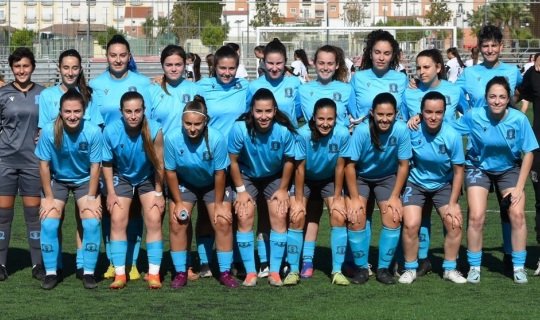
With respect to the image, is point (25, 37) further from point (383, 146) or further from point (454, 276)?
point (454, 276)

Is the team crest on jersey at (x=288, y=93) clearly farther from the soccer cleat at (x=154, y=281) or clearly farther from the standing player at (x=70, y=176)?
the soccer cleat at (x=154, y=281)

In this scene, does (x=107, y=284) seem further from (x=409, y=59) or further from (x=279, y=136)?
(x=409, y=59)

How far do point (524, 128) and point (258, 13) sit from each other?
78.1 ft

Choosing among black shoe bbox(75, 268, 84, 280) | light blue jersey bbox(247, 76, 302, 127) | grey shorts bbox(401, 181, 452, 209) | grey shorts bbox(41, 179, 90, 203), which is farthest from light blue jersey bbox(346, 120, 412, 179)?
black shoe bbox(75, 268, 84, 280)

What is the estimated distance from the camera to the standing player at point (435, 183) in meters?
8.05

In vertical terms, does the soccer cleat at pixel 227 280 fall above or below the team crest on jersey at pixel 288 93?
below

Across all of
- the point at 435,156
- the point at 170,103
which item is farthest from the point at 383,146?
the point at 170,103

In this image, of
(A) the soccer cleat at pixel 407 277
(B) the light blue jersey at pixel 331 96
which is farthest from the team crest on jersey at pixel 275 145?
(A) the soccer cleat at pixel 407 277

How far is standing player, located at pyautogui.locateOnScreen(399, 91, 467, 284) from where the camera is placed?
8055 millimetres

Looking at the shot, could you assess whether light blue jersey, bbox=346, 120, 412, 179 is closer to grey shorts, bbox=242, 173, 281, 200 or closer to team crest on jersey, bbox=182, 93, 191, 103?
grey shorts, bbox=242, 173, 281, 200

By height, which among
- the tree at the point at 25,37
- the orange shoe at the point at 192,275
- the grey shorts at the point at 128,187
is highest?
the tree at the point at 25,37

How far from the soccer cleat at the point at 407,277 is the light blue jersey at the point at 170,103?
2.26m

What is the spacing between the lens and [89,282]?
799 cm

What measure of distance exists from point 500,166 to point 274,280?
6.80ft
